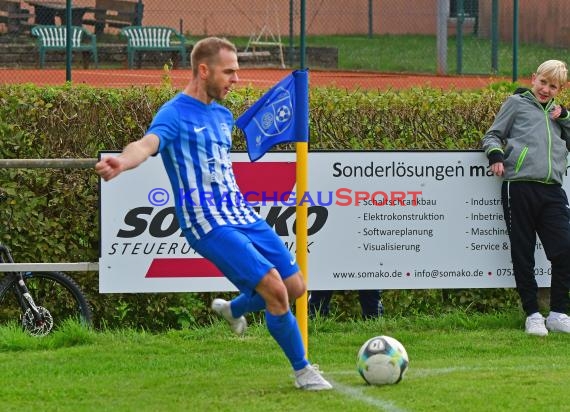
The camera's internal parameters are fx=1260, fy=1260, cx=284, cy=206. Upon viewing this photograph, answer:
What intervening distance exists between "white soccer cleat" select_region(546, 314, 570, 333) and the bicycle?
3.41 m

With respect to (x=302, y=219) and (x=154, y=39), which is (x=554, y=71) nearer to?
(x=302, y=219)

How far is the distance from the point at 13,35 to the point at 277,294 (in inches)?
766

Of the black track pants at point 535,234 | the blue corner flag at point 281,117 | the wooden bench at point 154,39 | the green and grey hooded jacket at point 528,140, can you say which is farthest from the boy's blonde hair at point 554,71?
the wooden bench at point 154,39

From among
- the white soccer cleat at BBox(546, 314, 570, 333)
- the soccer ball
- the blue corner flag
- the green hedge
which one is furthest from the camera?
the green hedge

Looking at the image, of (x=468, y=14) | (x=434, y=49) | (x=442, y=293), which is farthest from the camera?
(x=434, y=49)

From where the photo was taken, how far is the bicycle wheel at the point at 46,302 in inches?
365

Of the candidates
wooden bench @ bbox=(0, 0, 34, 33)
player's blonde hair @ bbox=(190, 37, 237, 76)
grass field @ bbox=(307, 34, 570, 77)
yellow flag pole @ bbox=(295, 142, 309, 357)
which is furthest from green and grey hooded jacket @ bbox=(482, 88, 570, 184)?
wooden bench @ bbox=(0, 0, 34, 33)

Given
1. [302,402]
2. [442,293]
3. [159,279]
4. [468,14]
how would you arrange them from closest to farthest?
1. [302,402]
2. [159,279]
3. [442,293]
4. [468,14]

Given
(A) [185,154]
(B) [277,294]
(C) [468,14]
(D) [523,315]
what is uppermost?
(C) [468,14]

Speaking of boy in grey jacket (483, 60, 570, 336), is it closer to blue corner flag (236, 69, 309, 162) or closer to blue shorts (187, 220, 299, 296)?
blue corner flag (236, 69, 309, 162)

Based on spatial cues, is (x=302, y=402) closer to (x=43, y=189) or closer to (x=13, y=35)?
(x=43, y=189)

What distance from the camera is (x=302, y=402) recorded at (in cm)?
673

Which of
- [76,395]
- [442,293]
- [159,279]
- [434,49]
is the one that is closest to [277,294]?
[76,395]

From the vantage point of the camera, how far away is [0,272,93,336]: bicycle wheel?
9.27 metres
